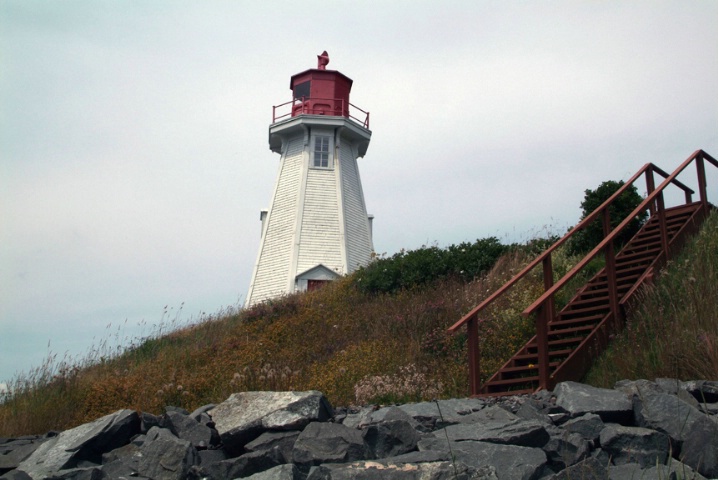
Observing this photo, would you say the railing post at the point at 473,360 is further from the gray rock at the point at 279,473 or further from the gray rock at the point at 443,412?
A: the gray rock at the point at 279,473

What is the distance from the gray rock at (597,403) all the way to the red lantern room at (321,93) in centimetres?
2101

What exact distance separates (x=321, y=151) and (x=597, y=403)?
67.8 feet

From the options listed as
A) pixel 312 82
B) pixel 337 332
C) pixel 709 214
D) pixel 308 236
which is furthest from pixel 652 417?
pixel 312 82

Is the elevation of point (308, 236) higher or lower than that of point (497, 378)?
higher

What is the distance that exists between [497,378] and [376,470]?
12.3 feet

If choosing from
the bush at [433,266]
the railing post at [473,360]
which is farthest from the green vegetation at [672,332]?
the bush at [433,266]

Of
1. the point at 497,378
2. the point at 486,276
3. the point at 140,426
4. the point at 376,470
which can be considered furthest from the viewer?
the point at 486,276

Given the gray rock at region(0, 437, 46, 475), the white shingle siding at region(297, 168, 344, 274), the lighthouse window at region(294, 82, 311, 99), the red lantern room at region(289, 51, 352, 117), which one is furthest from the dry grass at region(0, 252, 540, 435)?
the lighthouse window at region(294, 82, 311, 99)

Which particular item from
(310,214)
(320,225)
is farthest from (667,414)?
(310,214)

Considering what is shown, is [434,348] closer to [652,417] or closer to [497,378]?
[497,378]

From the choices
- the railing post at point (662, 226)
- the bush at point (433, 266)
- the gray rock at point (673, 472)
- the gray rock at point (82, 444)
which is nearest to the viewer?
the gray rock at point (673, 472)

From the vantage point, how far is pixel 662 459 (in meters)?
4.78

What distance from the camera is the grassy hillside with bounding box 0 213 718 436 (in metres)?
7.48

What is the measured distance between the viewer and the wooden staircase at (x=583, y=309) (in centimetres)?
730
